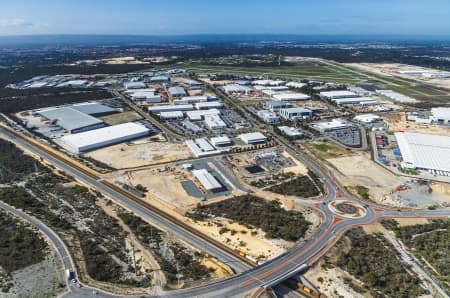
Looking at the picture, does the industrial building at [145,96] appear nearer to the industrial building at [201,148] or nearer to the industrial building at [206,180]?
the industrial building at [201,148]

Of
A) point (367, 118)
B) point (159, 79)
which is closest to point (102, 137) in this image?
point (367, 118)

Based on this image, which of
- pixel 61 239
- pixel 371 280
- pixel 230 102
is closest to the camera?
pixel 371 280

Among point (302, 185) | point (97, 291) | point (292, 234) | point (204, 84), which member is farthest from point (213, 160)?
point (204, 84)

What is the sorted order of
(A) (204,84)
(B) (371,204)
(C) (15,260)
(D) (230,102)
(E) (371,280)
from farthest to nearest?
1. (A) (204,84)
2. (D) (230,102)
3. (B) (371,204)
4. (C) (15,260)
5. (E) (371,280)

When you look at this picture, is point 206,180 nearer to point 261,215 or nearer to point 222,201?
point 222,201

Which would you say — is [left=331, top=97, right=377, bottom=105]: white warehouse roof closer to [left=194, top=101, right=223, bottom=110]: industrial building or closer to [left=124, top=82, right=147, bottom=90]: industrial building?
[left=194, top=101, right=223, bottom=110]: industrial building

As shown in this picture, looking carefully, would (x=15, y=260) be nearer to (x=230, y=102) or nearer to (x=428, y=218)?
(x=428, y=218)

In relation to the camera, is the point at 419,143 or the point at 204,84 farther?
the point at 204,84
